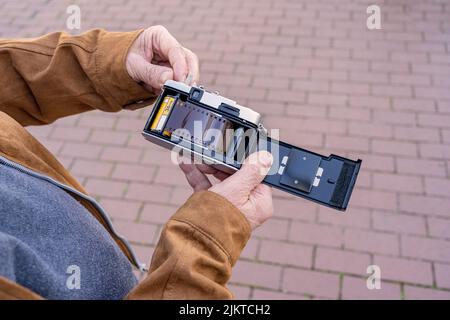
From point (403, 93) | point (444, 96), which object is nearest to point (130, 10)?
point (403, 93)

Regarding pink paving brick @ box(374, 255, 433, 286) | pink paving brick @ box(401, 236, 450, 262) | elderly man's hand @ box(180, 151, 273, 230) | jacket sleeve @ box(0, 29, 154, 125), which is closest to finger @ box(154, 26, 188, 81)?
jacket sleeve @ box(0, 29, 154, 125)

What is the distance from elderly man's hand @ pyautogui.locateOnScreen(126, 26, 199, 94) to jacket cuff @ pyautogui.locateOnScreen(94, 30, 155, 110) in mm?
24

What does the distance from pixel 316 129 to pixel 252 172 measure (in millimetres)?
1974

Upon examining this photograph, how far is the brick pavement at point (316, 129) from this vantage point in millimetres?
2541

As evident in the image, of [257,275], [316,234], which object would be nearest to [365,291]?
[316,234]

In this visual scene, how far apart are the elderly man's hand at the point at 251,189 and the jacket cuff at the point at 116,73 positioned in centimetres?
50

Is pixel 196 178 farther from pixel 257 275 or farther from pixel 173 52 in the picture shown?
pixel 257 275

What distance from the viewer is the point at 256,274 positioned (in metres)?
2.53

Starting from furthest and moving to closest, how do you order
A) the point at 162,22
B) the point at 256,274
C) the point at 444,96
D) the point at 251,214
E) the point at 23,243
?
1. the point at 162,22
2. the point at 444,96
3. the point at 256,274
4. the point at 251,214
5. the point at 23,243

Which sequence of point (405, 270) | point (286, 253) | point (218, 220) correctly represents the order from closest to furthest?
point (218, 220) < point (405, 270) < point (286, 253)

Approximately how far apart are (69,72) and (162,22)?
3147mm

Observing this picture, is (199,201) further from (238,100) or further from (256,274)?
(238,100)

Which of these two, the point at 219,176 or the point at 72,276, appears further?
the point at 219,176

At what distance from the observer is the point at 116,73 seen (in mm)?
1576
